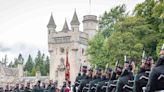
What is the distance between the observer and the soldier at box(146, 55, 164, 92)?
859cm

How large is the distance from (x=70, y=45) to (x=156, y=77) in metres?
99.6

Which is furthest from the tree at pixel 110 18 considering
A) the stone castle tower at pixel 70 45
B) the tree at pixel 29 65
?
the tree at pixel 29 65

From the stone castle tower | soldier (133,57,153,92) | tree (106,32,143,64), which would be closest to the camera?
soldier (133,57,153,92)

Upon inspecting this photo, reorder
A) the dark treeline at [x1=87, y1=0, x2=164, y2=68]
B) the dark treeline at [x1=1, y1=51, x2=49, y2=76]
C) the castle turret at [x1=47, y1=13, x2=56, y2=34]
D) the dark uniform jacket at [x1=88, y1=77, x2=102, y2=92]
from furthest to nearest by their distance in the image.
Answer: the dark treeline at [x1=1, y1=51, x2=49, y2=76] < the castle turret at [x1=47, y1=13, x2=56, y2=34] < the dark treeline at [x1=87, y1=0, x2=164, y2=68] < the dark uniform jacket at [x1=88, y1=77, x2=102, y2=92]

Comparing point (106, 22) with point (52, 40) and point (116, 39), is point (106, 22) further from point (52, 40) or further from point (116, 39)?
point (52, 40)

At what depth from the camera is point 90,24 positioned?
10856cm

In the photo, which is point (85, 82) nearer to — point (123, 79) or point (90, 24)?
point (123, 79)

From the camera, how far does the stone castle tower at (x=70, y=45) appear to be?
10654 centimetres

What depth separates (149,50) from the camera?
4372cm

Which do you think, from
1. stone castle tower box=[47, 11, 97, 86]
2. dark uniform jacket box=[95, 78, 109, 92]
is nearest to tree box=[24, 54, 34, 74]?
stone castle tower box=[47, 11, 97, 86]

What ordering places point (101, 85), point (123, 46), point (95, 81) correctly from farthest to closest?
point (123, 46)
point (95, 81)
point (101, 85)

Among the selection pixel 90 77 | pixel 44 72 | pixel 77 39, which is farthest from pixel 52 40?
pixel 90 77

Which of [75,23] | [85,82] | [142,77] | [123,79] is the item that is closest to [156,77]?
[142,77]

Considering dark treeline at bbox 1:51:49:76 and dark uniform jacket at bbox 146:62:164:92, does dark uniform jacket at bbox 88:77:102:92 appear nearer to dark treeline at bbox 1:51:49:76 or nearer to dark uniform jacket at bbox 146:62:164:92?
dark uniform jacket at bbox 146:62:164:92
